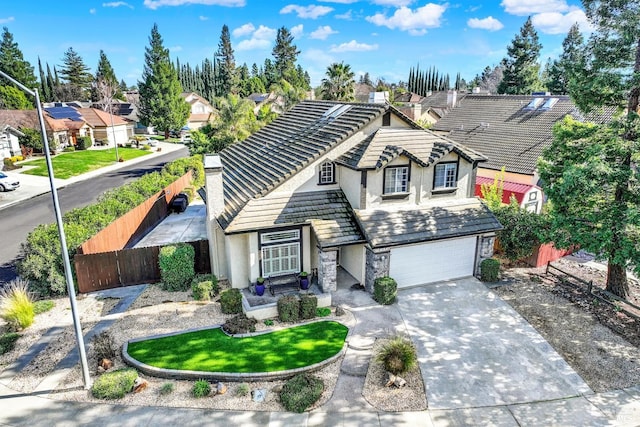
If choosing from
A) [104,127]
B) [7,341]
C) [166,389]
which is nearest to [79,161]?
[104,127]

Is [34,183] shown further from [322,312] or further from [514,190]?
[514,190]

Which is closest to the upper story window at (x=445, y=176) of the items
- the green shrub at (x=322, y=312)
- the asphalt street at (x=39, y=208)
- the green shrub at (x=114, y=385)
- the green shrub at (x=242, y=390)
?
the green shrub at (x=322, y=312)

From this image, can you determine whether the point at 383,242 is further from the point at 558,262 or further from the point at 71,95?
the point at 71,95

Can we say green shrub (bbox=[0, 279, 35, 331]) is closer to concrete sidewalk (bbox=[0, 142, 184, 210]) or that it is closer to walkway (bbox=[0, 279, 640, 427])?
walkway (bbox=[0, 279, 640, 427])

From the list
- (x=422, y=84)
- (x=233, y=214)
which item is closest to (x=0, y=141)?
(x=233, y=214)

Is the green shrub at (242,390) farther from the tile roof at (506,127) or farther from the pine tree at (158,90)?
the pine tree at (158,90)

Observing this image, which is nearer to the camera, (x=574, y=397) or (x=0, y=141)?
(x=574, y=397)
